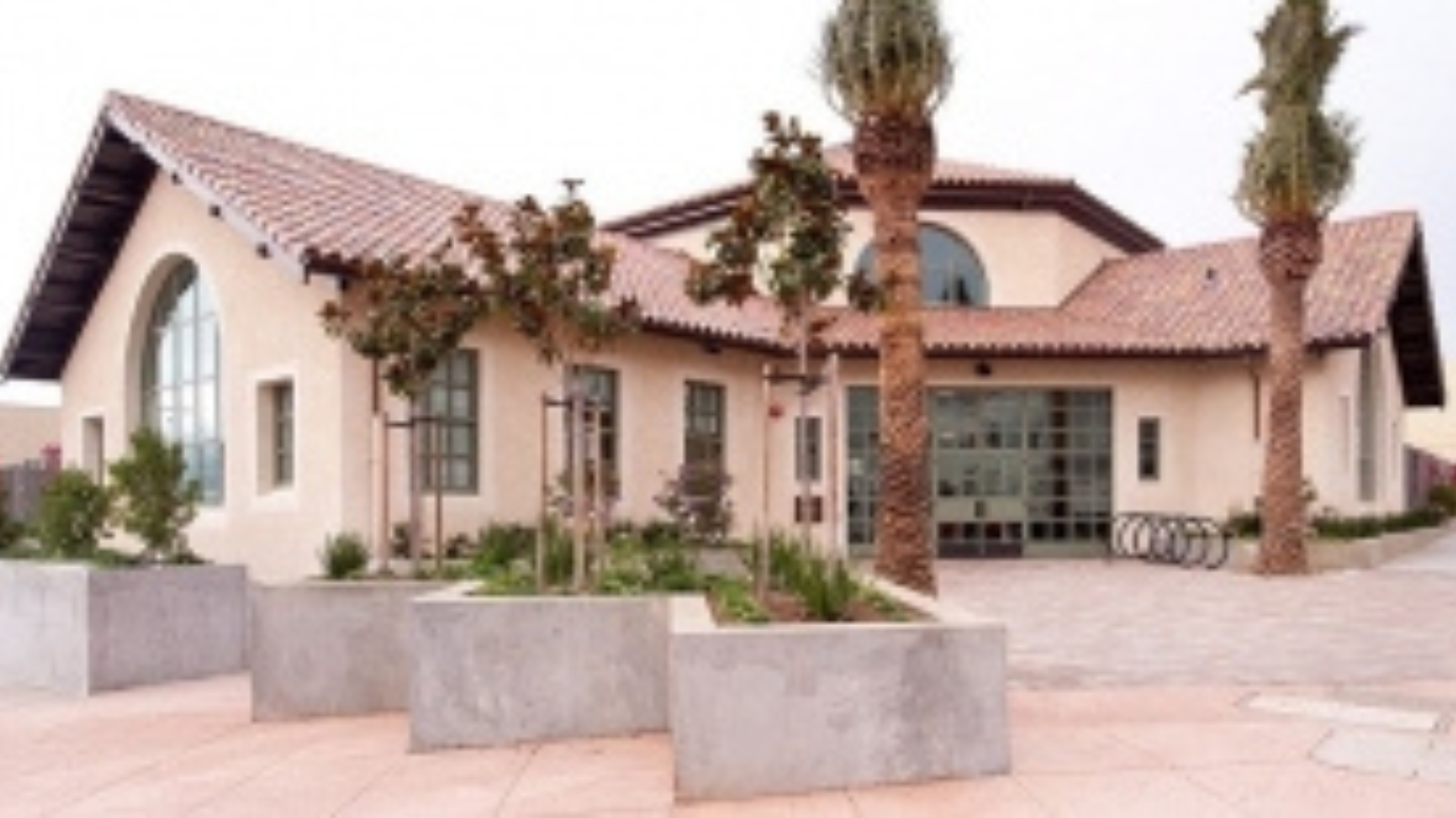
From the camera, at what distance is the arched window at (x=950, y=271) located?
76.1 ft

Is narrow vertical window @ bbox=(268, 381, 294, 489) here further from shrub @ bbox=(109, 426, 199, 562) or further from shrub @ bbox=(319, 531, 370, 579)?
shrub @ bbox=(319, 531, 370, 579)

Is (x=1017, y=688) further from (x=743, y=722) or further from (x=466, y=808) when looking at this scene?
(x=466, y=808)

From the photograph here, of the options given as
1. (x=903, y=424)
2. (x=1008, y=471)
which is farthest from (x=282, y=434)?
(x=1008, y=471)

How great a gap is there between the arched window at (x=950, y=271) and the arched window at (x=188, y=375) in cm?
1341

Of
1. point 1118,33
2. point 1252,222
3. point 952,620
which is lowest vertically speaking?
point 952,620

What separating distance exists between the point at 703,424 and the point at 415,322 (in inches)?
335

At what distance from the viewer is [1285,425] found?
58.9 ft

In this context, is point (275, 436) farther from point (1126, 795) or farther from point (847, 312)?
point (847, 312)

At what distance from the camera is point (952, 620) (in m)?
6.56

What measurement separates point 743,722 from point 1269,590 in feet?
40.4

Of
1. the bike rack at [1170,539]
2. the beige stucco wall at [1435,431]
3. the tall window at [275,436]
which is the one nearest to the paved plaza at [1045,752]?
the tall window at [275,436]

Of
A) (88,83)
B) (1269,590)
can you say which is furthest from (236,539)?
(1269,590)

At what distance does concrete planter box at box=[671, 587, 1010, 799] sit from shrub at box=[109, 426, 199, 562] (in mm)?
8084

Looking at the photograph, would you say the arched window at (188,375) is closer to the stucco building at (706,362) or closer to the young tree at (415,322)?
the stucco building at (706,362)
